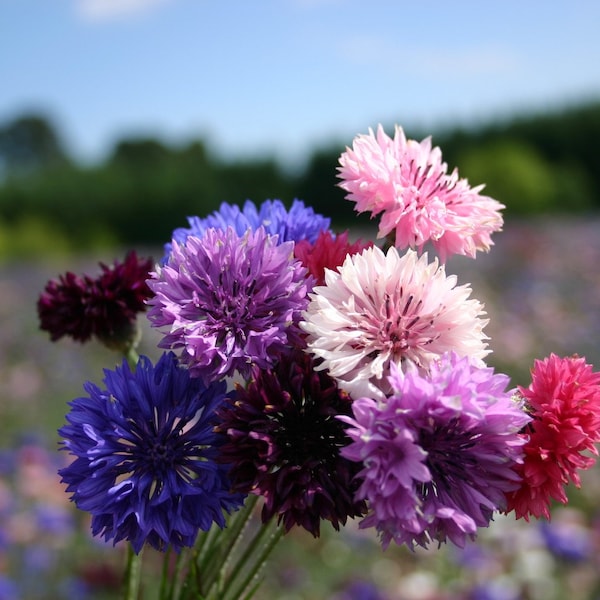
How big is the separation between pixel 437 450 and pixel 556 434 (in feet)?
0.24

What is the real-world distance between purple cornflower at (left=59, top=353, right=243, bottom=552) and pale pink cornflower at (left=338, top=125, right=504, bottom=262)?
17cm

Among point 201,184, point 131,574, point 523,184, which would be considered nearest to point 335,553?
point 131,574

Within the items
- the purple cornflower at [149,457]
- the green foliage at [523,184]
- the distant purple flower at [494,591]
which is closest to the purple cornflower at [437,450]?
the purple cornflower at [149,457]

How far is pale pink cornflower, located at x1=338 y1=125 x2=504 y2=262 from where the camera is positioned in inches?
22.4

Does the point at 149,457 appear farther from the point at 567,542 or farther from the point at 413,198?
the point at 567,542

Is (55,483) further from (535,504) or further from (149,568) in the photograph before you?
(535,504)

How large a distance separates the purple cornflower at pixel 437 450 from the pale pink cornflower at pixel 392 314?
20 millimetres

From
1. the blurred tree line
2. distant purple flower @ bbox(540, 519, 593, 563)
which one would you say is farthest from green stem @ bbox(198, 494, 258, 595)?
the blurred tree line

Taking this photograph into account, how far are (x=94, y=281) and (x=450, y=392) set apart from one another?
1.24 feet

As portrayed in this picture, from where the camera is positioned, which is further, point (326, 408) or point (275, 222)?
point (275, 222)

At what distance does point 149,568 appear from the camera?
99.7 inches

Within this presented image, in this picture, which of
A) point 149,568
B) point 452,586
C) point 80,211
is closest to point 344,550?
point 452,586

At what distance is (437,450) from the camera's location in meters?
0.48

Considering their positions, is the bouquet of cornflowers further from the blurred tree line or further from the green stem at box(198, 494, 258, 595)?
the blurred tree line
